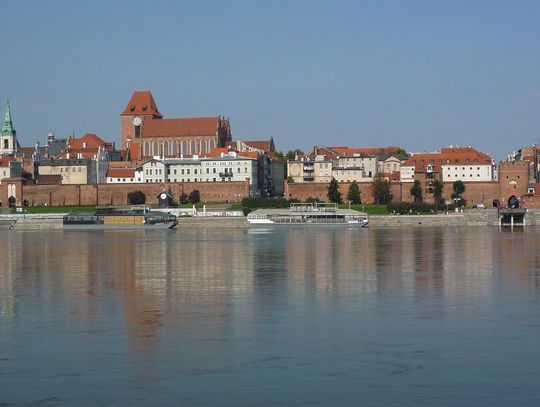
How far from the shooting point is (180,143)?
85.1 m

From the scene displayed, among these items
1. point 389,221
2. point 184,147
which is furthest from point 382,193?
point 184,147

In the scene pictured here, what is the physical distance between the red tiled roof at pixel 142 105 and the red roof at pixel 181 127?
9.15 feet

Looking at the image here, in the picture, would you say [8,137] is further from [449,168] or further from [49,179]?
[449,168]

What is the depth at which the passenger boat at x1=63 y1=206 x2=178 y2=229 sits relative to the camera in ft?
189

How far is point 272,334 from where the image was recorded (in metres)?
14.1

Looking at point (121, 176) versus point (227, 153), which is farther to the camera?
point (227, 153)

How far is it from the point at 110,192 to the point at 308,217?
67.0 ft

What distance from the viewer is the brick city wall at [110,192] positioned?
73438 mm

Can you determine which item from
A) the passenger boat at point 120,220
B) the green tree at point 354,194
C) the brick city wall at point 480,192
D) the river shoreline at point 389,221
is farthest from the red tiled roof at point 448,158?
the passenger boat at point 120,220

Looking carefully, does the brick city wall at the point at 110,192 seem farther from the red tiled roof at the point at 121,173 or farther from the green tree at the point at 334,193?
the green tree at the point at 334,193

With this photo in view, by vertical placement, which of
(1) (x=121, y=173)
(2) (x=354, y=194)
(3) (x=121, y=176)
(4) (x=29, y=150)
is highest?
(4) (x=29, y=150)

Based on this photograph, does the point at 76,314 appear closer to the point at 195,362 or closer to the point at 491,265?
the point at 195,362

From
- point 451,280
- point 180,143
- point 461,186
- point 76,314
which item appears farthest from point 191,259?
point 180,143

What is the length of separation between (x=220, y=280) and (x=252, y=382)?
10.6 metres
